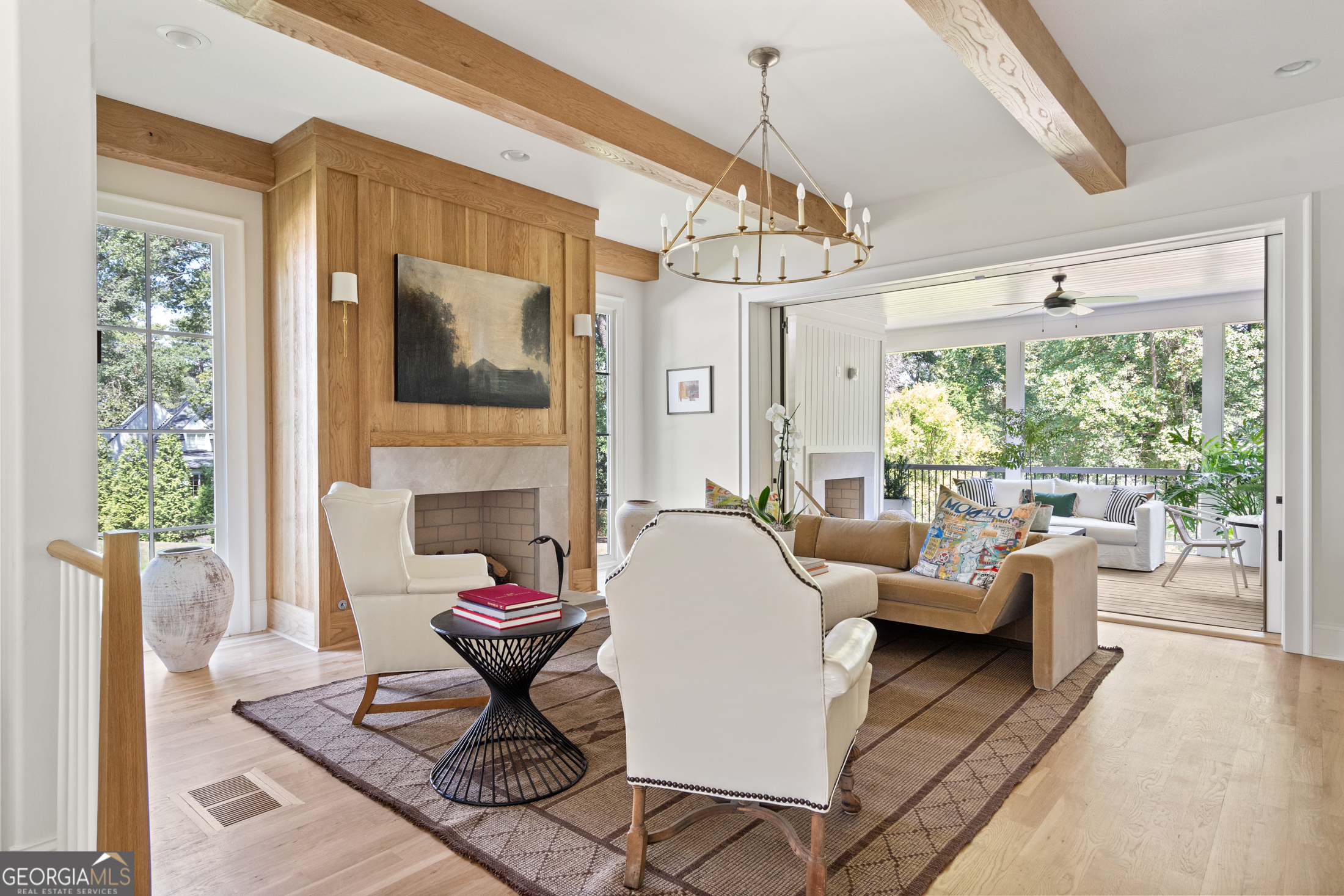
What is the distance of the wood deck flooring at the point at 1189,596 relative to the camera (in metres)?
4.70

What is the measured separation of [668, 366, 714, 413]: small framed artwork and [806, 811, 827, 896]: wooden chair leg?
471 centimetres

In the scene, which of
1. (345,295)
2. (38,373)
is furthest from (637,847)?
(345,295)

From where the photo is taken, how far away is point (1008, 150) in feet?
14.0

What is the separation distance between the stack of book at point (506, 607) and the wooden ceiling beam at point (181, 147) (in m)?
2.99

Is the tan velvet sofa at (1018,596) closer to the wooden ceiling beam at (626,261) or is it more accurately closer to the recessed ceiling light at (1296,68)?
the recessed ceiling light at (1296,68)

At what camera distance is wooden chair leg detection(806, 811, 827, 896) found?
1.70 metres

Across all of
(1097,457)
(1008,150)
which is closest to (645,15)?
(1008,150)

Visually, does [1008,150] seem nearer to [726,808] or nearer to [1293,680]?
[1293,680]

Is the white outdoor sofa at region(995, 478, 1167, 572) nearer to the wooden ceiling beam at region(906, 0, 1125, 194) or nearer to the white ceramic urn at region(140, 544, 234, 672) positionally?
the wooden ceiling beam at region(906, 0, 1125, 194)

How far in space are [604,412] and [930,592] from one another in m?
3.53

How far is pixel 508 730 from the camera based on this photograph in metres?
2.67

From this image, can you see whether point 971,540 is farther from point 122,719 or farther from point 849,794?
point 122,719

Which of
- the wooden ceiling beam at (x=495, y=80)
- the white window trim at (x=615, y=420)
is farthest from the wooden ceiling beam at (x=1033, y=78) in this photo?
the white window trim at (x=615, y=420)

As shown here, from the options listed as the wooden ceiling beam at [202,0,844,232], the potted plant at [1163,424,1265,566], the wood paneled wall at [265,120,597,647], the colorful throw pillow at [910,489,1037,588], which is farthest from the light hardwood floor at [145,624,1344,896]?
the potted plant at [1163,424,1265,566]
